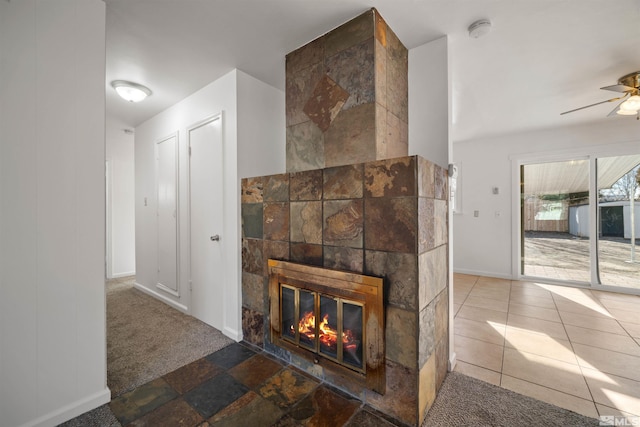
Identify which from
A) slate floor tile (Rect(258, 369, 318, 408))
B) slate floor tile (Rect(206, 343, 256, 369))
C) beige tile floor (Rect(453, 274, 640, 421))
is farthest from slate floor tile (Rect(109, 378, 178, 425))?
beige tile floor (Rect(453, 274, 640, 421))

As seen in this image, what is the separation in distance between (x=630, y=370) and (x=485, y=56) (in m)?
2.72

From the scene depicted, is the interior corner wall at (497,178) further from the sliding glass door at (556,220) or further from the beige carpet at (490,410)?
the beige carpet at (490,410)

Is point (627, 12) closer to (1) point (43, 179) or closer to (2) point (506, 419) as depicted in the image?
(2) point (506, 419)

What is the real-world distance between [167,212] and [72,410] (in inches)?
86.9

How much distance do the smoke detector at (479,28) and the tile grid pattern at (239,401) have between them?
8.62 feet

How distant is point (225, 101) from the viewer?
2.50 meters

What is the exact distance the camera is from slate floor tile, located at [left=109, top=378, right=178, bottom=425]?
1512mm

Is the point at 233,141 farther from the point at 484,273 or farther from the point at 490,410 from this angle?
the point at 484,273

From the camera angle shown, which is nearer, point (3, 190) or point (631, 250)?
point (3, 190)

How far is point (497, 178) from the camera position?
15.1ft

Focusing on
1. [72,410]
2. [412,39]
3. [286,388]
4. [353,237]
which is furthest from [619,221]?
[72,410]

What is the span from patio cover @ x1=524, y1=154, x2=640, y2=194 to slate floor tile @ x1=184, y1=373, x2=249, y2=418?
525 cm

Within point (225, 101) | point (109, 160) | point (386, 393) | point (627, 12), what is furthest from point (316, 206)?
point (109, 160)

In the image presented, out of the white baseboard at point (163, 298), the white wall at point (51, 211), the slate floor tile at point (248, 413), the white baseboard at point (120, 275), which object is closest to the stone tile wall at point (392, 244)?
the slate floor tile at point (248, 413)
